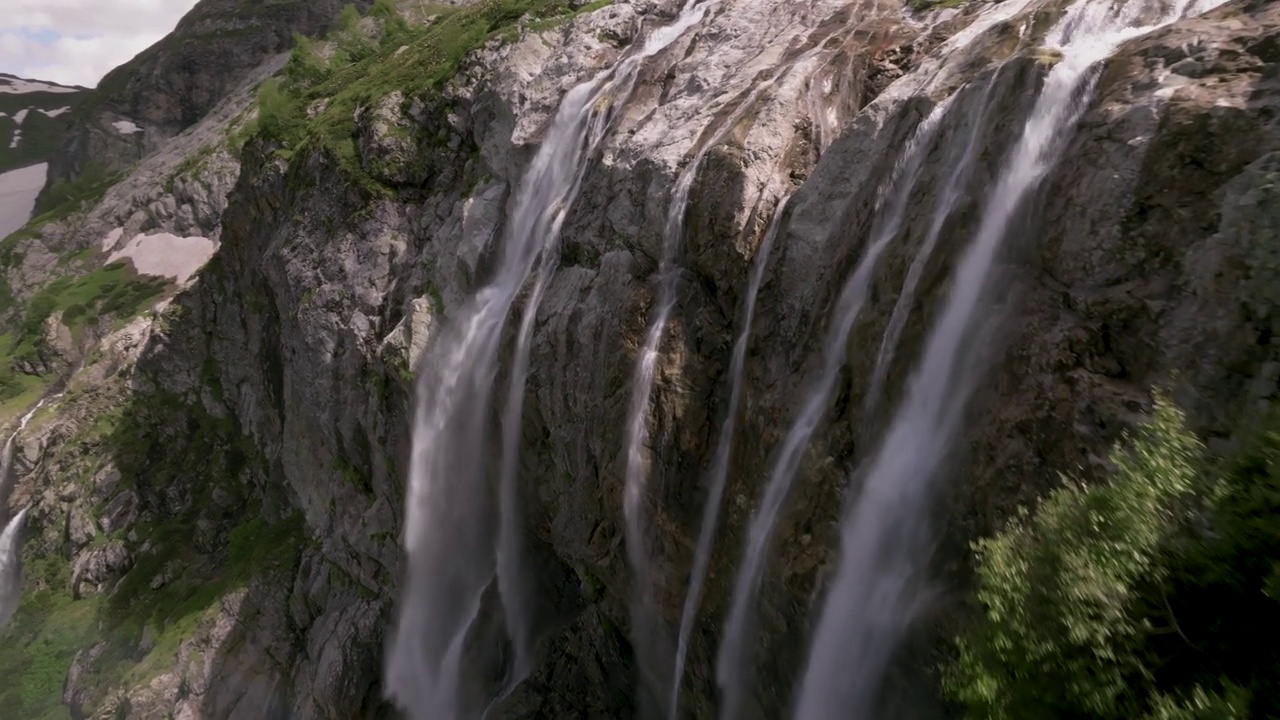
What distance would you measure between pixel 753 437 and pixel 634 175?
8.02 metres

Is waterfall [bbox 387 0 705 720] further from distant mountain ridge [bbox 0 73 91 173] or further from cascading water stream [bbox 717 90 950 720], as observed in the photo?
distant mountain ridge [bbox 0 73 91 173]

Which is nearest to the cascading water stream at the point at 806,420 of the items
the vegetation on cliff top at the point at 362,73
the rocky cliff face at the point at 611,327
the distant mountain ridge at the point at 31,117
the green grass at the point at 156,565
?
the rocky cliff face at the point at 611,327

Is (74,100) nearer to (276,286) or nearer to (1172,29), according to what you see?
(276,286)

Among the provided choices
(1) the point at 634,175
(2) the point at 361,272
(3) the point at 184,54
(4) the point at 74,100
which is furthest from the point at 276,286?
(4) the point at 74,100

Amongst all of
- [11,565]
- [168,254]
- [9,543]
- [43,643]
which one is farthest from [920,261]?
[168,254]

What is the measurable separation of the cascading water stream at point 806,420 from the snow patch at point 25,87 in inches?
8102

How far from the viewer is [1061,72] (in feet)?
34.7

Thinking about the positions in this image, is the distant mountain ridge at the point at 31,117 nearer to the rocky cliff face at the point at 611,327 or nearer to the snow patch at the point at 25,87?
the snow patch at the point at 25,87

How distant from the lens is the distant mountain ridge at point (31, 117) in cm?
13262

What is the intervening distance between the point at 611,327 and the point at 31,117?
17708 centimetres

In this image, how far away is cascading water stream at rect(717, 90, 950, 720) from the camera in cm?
1252

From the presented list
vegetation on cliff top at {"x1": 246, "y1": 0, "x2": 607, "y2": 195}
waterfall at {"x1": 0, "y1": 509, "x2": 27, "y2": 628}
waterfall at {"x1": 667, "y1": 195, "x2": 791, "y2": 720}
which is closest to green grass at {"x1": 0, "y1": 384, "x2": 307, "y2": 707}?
waterfall at {"x1": 0, "y1": 509, "x2": 27, "y2": 628}

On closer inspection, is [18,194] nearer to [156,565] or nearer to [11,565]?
[11,565]

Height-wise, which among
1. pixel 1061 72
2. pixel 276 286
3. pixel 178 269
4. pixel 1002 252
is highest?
pixel 1061 72
